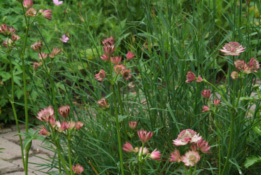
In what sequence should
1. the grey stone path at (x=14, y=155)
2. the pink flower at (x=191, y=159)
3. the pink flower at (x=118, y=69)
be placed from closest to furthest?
the pink flower at (x=191, y=159)
the pink flower at (x=118, y=69)
the grey stone path at (x=14, y=155)

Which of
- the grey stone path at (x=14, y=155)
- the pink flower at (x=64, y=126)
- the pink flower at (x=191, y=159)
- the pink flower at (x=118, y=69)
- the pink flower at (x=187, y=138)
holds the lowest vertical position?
the grey stone path at (x=14, y=155)

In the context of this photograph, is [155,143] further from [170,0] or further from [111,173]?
[170,0]

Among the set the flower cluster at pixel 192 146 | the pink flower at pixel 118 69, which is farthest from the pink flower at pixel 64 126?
the flower cluster at pixel 192 146

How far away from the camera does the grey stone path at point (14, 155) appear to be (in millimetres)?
2770

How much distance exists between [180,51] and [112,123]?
546 mm

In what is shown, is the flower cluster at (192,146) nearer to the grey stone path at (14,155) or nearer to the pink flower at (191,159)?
the pink flower at (191,159)

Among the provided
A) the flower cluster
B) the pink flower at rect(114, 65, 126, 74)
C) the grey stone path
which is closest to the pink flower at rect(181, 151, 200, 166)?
the flower cluster

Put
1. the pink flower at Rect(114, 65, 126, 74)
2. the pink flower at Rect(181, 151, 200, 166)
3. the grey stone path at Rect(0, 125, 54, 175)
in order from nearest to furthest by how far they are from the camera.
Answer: the pink flower at Rect(181, 151, 200, 166) < the pink flower at Rect(114, 65, 126, 74) < the grey stone path at Rect(0, 125, 54, 175)

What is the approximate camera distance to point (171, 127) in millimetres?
2154

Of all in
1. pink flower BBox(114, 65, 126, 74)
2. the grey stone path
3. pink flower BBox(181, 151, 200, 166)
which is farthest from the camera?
the grey stone path

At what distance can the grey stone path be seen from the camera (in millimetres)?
2770

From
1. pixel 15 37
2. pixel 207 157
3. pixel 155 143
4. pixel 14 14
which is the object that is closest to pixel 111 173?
pixel 155 143

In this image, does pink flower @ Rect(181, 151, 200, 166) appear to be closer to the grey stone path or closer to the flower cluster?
the flower cluster

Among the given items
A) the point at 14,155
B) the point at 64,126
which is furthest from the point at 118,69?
the point at 14,155
